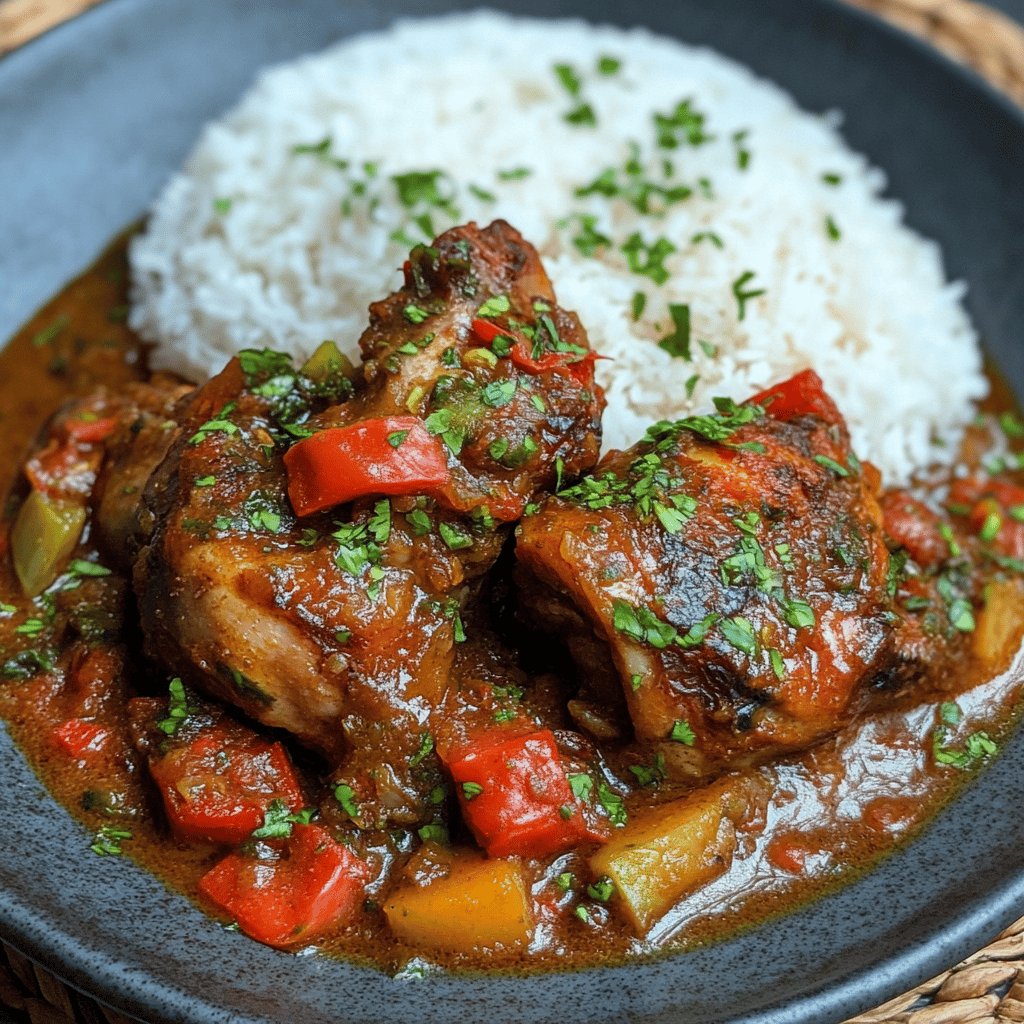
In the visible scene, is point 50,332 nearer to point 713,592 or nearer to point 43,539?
point 43,539

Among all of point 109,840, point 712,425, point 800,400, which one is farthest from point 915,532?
point 109,840

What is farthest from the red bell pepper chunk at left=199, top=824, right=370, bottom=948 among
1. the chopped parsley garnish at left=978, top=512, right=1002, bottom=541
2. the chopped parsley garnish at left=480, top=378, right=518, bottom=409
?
the chopped parsley garnish at left=978, top=512, right=1002, bottom=541

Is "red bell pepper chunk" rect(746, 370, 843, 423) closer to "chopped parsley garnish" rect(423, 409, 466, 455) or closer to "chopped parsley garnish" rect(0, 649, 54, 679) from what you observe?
"chopped parsley garnish" rect(423, 409, 466, 455)

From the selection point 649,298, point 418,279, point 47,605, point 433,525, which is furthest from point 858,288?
point 47,605

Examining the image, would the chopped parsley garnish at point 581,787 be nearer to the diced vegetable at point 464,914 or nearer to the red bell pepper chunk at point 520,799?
the red bell pepper chunk at point 520,799

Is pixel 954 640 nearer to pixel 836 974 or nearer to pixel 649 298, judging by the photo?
pixel 836 974
